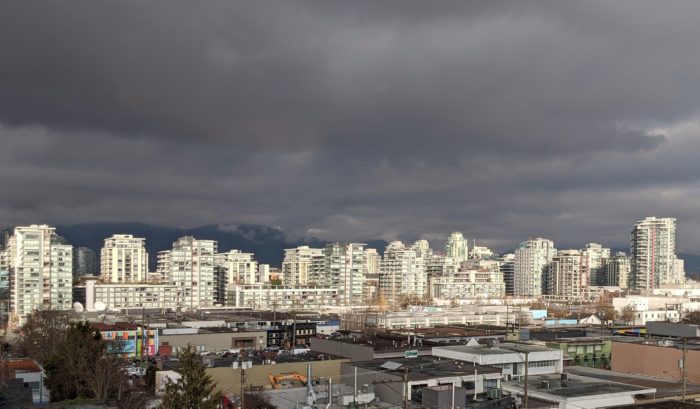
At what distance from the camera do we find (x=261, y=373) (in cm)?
2564

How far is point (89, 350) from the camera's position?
23422mm

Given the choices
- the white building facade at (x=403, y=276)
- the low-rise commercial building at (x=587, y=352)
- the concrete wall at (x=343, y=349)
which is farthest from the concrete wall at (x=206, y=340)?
the white building facade at (x=403, y=276)

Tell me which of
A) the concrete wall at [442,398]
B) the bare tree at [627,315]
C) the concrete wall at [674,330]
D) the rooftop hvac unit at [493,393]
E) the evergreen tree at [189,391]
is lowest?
the bare tree at [627,315]

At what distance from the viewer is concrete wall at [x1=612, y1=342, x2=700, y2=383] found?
82.7 feet

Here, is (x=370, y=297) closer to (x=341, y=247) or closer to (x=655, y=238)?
(x=341, y=247)

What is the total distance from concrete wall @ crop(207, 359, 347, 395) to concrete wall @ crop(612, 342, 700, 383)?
38.4ft

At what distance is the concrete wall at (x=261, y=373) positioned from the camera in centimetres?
2439

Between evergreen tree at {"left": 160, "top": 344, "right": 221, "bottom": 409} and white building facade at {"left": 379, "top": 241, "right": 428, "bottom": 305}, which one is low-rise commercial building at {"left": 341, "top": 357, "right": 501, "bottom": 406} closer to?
evergreen tree at {"left": 160, "top": 344, "right": 221, "bottom": 409}

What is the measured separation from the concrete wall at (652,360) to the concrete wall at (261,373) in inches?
460

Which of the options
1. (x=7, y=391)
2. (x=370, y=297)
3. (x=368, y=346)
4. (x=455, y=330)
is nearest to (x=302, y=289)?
(x=370, y=297)

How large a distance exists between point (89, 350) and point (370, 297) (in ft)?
271

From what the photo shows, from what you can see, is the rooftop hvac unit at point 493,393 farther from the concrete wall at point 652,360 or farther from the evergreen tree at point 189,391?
the concrete wall at point 652,360

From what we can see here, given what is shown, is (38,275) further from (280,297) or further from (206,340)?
(206,340)

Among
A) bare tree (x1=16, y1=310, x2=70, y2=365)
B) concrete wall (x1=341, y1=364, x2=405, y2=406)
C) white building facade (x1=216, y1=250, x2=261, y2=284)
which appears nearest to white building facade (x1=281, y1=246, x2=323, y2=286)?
white building facade (x1=216, y1=250, x2=261, y2=284)
